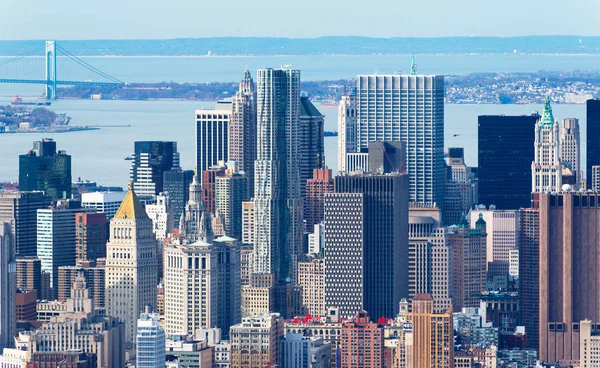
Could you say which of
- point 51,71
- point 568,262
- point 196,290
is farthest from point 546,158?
point 51,71

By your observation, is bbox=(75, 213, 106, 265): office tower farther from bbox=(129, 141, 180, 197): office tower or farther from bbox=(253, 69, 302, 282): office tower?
bbox=(129, 141, 180, 197): office tower

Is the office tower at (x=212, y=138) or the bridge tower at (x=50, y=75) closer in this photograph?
the office tower at (x=212, y=138)

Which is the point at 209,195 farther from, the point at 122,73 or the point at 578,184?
the point at 122,73

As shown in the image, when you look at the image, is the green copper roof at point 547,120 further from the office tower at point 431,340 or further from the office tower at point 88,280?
the office tower at point 431,340

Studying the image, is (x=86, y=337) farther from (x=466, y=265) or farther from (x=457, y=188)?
(x=457, y=188)

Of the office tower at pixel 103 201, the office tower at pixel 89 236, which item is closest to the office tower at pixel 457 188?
the office tower at pixel 103 201

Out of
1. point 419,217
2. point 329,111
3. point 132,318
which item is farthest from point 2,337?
point 329,111

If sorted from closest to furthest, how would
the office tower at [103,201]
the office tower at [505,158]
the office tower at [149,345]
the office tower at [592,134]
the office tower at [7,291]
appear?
the office tower at [149,345], the office tower at [7,291], the office tower at [103,201], the office tower at [505,158], the office tower at [592,134]
